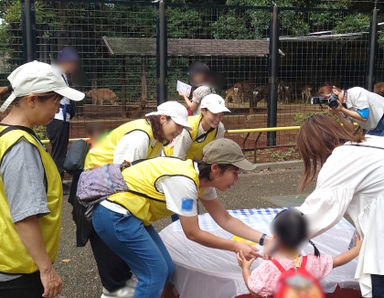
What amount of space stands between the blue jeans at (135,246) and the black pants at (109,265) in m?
0.14

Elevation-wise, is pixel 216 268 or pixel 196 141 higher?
pixel 196 141

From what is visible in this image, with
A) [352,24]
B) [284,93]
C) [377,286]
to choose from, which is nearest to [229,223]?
[377,286]

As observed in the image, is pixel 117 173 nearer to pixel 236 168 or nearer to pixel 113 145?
pixel 236 168

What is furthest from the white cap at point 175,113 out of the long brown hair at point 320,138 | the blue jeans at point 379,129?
the blue jeans at point 379,129

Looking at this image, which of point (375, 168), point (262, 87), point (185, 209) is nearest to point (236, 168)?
point (185, 209)

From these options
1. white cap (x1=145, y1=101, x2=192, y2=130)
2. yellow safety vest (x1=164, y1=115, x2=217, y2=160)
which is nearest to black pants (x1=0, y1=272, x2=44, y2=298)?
white cap (x1=145, y1=101, x2=192, y2=130)

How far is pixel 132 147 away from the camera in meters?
3.37

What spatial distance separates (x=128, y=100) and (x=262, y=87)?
156 inches

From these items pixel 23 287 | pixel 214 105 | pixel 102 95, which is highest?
pixel 214 105

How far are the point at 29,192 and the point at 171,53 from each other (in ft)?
24.8

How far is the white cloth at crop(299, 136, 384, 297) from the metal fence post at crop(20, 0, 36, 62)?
5.50 metres

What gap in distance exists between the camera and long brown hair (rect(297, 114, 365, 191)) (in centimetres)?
217

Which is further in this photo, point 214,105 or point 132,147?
point 214,105

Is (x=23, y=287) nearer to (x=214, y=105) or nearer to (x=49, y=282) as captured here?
(x=49, y=282)
